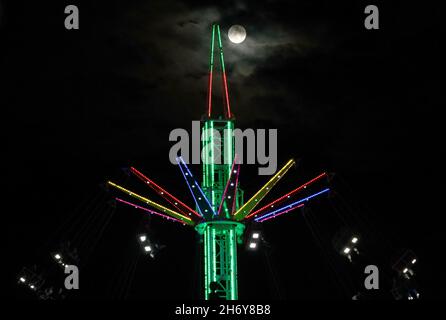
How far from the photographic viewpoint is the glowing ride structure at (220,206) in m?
31.7

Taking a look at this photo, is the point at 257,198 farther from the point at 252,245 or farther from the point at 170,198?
the point at 170,198

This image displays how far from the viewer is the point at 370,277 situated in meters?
34.2

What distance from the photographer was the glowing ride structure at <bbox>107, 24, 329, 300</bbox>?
31.7 meters

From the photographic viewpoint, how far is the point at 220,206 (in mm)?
31812

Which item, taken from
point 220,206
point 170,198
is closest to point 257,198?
point 220,206

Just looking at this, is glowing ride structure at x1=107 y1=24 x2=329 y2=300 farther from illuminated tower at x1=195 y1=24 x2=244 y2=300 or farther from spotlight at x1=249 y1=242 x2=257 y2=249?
spotlight at x1=249 y1=242 x2=257 y2=249

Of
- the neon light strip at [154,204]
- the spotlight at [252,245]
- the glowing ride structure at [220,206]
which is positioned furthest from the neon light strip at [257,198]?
the spotlight at [252,245]

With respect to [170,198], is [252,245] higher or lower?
lower

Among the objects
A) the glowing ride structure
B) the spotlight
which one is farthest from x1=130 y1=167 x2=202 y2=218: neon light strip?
the spotlight

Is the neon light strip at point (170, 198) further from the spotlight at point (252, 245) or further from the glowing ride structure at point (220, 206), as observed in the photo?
the spotlight at point (252, 245)
